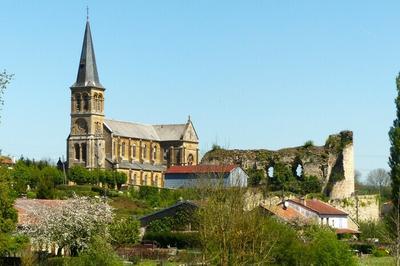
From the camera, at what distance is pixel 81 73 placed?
112062mm

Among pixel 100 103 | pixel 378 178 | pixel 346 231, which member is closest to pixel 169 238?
pixel 346 231

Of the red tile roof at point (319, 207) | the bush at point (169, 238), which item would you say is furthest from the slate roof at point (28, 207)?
the red tile roof at point (319, 207)

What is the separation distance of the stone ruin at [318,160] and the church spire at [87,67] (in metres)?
26.0

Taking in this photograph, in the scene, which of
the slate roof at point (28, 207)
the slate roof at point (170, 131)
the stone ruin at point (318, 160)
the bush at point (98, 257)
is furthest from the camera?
the slate roof at point (170, 131)

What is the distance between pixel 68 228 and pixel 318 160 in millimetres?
46536

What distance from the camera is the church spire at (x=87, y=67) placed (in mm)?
110312

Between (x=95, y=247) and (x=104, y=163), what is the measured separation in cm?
7425

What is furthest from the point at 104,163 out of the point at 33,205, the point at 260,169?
the point at 33,205

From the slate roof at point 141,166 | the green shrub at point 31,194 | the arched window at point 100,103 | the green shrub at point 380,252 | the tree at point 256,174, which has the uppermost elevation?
the arched window at point 100,103

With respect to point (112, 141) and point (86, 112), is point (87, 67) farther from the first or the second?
point (112, 141)

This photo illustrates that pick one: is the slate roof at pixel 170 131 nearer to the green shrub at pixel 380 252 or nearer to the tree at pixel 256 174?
the tree at pixel 256 174

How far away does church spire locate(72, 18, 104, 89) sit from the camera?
11031 centimetres

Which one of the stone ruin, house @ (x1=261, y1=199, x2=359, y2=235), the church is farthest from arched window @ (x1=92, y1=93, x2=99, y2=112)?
house @ (x1=261, y1=199, x2=359, y2=235)

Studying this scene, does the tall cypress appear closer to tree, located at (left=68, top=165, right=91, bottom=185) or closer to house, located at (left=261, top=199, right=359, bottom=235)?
house, located at (left=261, top=199, right=359, bottom=235)
